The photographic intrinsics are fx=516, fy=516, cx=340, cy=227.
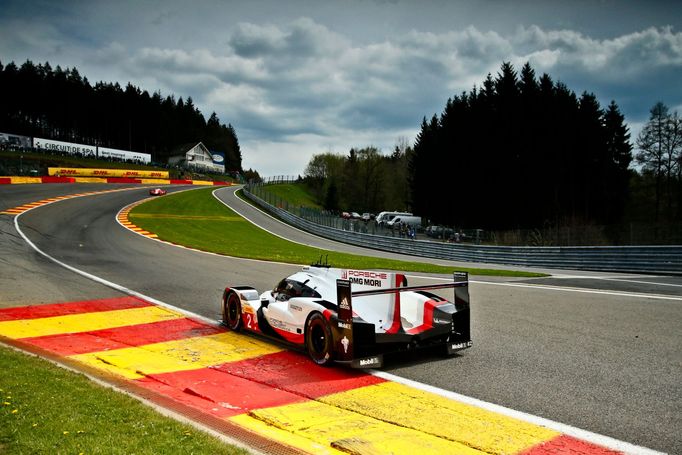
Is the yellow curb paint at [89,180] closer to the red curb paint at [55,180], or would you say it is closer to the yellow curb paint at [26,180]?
the red curb paint at [55,180]

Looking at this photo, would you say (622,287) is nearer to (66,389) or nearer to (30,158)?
(66,389)

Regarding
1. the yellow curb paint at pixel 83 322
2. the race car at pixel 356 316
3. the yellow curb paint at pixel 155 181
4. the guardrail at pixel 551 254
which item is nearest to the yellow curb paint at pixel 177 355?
the race car at pixel 356 316

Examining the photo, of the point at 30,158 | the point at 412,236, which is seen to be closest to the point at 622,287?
the point at 412,236

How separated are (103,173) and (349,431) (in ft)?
273

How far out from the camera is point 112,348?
7.82 metres

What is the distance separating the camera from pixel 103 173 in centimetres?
7888

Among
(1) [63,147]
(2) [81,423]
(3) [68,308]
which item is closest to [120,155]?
(1) [63,147]

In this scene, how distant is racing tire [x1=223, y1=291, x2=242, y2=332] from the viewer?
29.1 feet

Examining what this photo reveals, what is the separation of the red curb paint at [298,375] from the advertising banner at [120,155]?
96.4 metres

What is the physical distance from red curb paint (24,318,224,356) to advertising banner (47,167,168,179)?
70387 mm

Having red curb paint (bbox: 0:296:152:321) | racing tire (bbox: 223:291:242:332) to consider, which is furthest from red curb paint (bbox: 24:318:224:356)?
red curb paint (bbox: 0:296:152:321)

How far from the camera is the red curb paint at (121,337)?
7.84 m

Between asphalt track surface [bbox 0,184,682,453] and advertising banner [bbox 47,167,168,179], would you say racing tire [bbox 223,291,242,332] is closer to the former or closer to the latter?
asphalt track surface [bbox 0,184,682,453]

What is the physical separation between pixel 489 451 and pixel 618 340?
4632mm
